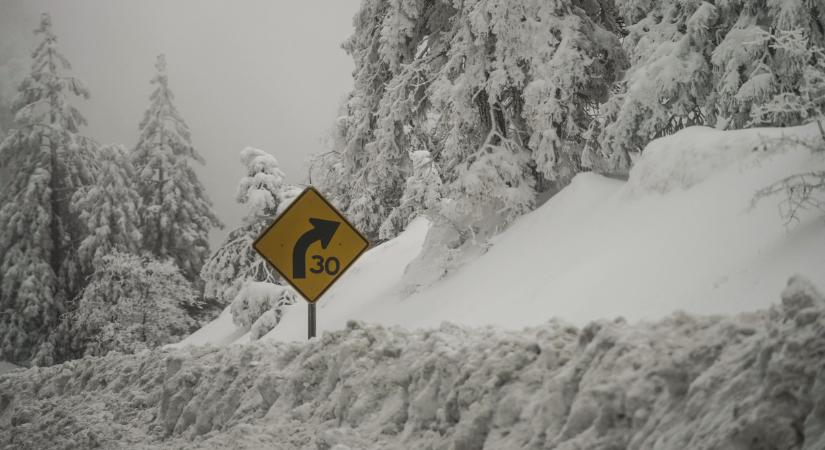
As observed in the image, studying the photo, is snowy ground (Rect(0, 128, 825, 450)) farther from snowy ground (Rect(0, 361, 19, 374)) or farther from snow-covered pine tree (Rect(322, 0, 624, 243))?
snowy ground (Rect(0, 361, 19, 374))

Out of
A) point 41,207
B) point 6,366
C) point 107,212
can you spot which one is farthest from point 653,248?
point 41,207

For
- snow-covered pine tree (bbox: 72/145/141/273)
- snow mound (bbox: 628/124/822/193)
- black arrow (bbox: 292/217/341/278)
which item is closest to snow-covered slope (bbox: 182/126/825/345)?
snow mound (bbox: 628/124/822/193)

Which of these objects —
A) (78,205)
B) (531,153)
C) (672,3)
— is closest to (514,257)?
(531,153)

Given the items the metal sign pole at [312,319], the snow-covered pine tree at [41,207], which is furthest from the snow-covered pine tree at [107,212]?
the metal sign pole at [312,319]

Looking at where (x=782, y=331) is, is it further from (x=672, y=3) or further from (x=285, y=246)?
(x=672, y=3)

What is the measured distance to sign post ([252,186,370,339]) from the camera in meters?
6.67

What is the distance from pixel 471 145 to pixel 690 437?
33.4 ft

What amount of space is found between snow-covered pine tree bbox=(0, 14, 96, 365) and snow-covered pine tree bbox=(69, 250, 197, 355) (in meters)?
3.04

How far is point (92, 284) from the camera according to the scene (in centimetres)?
2772

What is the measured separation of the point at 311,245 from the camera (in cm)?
685

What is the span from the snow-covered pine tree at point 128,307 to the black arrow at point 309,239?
877 inches

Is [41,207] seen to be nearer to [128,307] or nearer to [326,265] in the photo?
[128,307]

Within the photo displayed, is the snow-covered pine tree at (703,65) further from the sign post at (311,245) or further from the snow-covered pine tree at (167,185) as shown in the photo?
the snow-covered pine tree at (167,185)

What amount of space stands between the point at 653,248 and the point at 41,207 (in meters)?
32.4
